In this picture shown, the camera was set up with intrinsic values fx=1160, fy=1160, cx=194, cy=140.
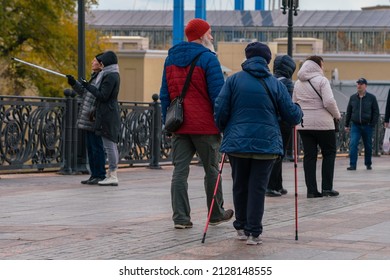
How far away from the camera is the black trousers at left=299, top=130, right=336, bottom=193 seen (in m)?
14.7

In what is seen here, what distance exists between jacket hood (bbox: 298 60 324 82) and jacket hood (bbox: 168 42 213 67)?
13.7 ft

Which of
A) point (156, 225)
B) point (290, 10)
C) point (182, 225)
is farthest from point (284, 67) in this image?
point (290, 10)

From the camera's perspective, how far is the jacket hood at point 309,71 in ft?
48.0

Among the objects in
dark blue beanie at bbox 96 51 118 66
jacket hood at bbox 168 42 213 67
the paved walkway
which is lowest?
the paved walkway

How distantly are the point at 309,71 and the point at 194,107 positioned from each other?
4382 millimetres

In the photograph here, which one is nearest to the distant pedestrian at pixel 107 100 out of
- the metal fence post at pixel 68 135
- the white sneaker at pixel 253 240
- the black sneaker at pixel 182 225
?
the metal fence post at pixel 68 135

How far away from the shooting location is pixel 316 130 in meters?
14.6

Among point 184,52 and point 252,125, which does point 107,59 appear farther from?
point 252,125

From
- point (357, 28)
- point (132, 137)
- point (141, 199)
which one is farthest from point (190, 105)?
point (357, 28)

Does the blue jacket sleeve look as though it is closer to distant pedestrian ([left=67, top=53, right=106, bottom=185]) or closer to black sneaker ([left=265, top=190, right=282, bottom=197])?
black sneaker ([left=265, top=190, right=282, bottom=197])

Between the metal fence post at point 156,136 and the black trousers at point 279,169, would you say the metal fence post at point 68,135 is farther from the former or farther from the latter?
the black trousers at point 279,169

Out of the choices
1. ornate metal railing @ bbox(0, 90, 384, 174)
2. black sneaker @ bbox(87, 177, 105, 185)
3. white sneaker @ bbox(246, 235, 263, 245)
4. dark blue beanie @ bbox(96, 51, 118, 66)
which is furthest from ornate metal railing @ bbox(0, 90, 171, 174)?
white sneaker @ bbox(246, 235, 263, 245)

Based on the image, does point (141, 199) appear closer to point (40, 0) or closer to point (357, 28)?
point (40, 0)

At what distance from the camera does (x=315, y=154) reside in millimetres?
14914
